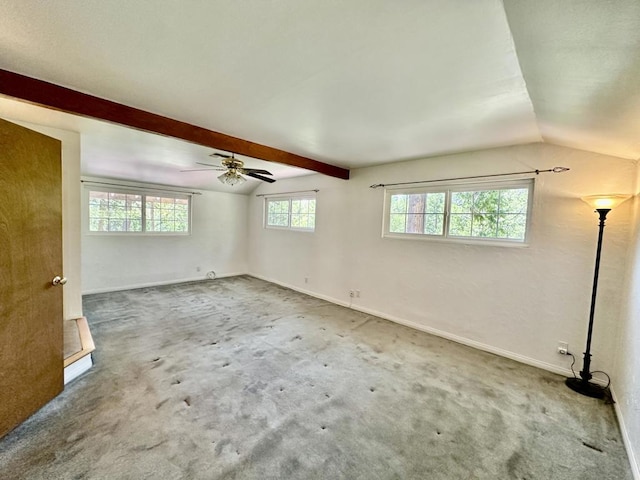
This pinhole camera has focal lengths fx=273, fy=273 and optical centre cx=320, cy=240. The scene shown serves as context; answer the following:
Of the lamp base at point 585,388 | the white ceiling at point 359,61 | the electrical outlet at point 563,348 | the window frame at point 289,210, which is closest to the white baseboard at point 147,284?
the window frame at point 289,210

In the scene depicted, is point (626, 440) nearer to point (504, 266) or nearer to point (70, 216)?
point (504, 266)

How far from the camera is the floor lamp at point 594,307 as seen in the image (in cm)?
225

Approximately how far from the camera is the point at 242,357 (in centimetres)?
280

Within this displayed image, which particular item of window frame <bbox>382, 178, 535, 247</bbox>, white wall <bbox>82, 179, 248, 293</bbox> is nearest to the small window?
white wall <bbox>82, 179, 248, 293</bbox>

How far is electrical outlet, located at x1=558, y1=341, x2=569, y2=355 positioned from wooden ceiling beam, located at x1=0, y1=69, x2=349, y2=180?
3710 millimetres

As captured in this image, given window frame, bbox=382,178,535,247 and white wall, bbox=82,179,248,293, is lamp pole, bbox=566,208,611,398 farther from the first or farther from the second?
white wall, bbox=82,179,248,293

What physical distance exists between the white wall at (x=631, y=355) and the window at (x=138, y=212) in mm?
6845

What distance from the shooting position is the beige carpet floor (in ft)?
5.12

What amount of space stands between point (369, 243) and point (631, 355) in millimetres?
2894

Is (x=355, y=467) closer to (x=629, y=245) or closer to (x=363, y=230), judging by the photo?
(x=629, y=245)

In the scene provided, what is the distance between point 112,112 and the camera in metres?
2.18

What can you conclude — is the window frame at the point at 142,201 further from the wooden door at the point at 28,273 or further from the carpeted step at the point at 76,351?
the wooden door at the point at 28,273

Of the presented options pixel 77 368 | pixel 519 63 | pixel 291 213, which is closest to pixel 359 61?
pixel 519 63

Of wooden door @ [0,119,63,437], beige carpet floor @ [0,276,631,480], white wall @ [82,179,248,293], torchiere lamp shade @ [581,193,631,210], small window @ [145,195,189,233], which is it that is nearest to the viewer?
beige carpet floor @ [0,276,631,480]
